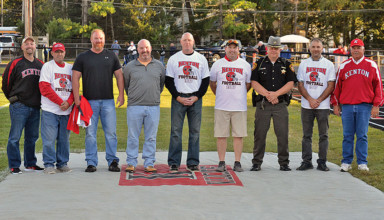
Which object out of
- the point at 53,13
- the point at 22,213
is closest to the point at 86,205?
the point at 22,213

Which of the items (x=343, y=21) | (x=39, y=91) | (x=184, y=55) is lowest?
(x=39, y=91)

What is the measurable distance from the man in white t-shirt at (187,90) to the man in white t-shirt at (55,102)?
1407 mm

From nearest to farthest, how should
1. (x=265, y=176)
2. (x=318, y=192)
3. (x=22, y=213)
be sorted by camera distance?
(x=22, y=213), (x=318, y=192), (x=265, y=176)

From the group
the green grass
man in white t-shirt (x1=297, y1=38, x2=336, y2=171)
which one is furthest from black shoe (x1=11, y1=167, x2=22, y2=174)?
man in white t-shirt (x1=297, y1=38, x2=336, y2=171)

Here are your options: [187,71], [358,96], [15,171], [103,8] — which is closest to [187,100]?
[187,71]

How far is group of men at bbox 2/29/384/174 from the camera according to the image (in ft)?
25.5

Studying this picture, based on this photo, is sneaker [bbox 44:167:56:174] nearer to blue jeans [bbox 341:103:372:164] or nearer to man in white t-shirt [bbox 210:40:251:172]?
man in white t-shirt [bbox 210:40:251:172]

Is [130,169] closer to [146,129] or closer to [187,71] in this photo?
[146,129]

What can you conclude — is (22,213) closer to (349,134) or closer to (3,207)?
(3,207)

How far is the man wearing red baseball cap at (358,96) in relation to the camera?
8.03 meters

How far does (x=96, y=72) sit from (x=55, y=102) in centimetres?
68

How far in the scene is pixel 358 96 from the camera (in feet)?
26.3

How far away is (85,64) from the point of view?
7746 millimetres

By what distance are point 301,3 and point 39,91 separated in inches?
2159
